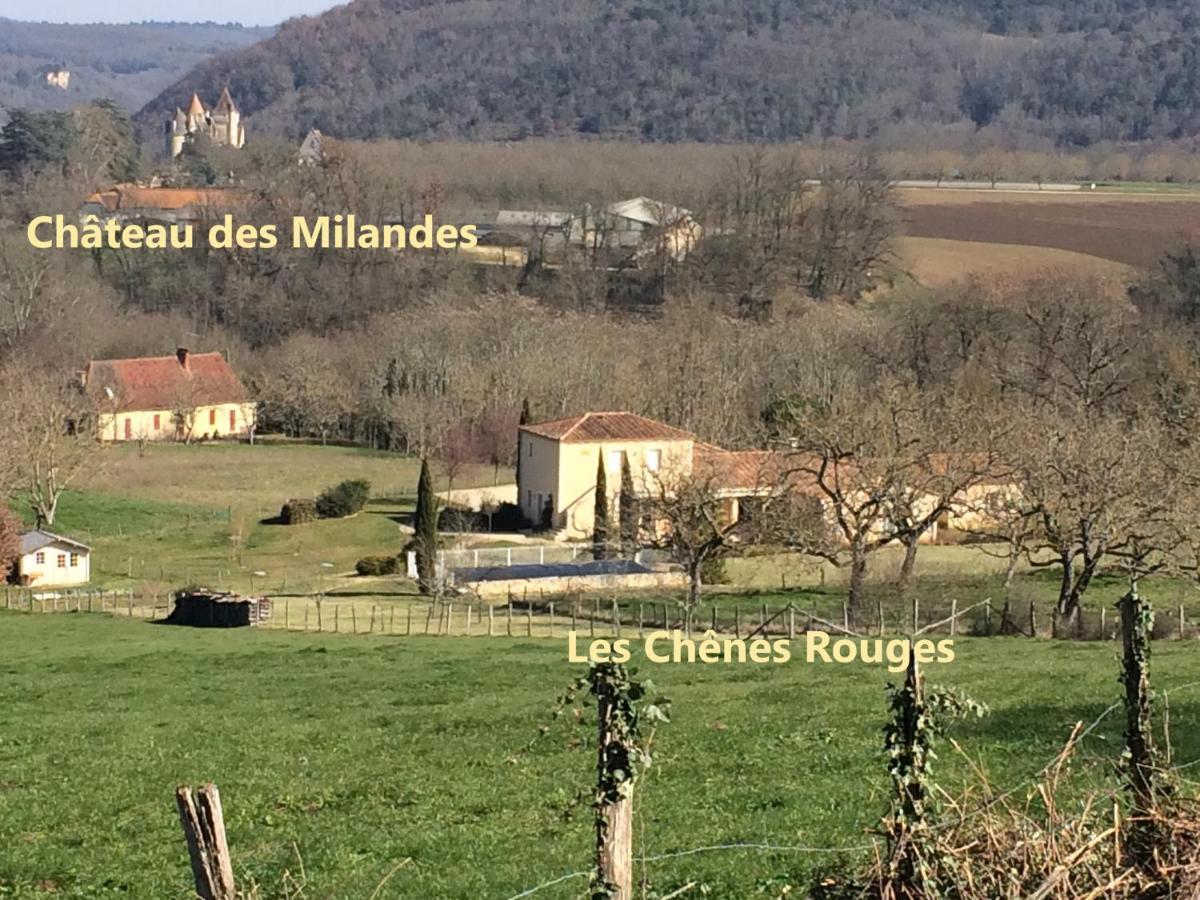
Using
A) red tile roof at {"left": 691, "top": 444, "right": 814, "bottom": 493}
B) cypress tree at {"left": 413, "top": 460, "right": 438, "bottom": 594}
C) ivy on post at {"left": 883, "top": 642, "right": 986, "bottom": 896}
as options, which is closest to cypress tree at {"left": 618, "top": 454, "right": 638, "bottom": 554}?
red tile roof at {"left": 691, "top": 444, "right": 814, "bottom": 493}

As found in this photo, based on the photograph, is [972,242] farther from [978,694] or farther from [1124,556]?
[978,694]

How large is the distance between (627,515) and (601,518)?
3.12 meters

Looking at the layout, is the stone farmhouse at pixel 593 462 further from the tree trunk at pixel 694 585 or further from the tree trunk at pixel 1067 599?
the tree trunk at pixel 1067 599

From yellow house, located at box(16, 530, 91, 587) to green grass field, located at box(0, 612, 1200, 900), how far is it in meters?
13.3

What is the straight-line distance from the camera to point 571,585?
33.3 metres

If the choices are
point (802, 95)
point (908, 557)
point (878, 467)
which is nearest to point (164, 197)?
point (878, 467)

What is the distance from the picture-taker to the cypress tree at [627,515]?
35.5 metres

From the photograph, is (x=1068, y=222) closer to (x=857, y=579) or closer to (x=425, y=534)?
(x=425, y=534)

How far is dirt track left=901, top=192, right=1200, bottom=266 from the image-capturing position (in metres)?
90.6

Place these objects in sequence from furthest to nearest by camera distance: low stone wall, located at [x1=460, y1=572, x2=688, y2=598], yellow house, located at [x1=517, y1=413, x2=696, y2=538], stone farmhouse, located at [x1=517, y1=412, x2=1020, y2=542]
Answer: yellow house, located at [x1=517, y1=413, x2=696, y2=538] → stone farmhouse, located at [x1=517, y1=412, x2=1020, y2=542] → low stone wall, located at [x1=460, y1=572, x2=688, y2=598]

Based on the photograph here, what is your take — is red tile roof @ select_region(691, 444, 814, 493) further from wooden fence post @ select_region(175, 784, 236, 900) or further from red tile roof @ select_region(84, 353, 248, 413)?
red tile roof @ select_region(84, 353, 248, 413)

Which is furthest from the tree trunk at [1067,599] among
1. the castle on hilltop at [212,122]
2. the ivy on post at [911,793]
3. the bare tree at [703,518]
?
the castle on hilltop at [212,122]

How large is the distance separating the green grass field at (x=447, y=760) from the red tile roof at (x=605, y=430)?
1980 centimetres

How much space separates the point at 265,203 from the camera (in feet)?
312
